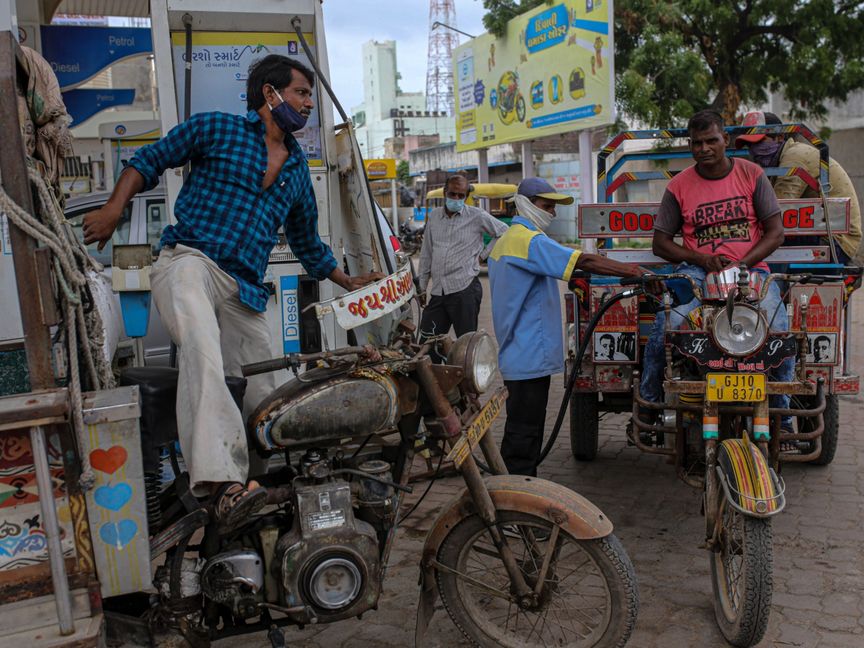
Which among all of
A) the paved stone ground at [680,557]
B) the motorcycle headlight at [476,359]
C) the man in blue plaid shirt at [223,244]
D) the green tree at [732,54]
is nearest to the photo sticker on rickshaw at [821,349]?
the paved stone ground at [680,557]

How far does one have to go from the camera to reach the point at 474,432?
9.29ft

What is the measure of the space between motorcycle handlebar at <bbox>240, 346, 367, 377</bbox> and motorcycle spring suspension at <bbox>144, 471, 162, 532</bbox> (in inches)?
17.3

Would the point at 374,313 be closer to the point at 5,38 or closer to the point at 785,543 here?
the point at 5,38

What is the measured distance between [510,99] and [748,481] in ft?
51.9

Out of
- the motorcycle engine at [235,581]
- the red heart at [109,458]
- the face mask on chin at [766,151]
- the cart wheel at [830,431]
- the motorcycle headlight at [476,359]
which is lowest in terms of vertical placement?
the cart wheel at [830,431]

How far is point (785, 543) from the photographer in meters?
4.00

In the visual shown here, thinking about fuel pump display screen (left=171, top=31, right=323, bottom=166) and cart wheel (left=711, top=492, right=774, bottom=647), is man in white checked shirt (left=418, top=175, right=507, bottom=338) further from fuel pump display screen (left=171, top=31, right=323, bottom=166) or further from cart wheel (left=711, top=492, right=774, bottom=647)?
cart wheel (left=711, top=492, right=774, bottom=647)

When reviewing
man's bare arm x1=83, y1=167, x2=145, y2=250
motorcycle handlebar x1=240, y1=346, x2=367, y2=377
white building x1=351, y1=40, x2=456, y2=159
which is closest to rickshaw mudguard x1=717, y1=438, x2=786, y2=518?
motorcycle handlebar x1=240, y1=346, x2=367, y2=377

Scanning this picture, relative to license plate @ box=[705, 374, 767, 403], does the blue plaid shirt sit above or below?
above

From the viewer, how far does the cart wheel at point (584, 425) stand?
517 cm

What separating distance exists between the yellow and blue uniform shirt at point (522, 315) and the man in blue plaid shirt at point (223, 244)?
1056 millimetres

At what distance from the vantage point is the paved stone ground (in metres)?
3.22

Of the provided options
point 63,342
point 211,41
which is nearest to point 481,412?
point 63,342

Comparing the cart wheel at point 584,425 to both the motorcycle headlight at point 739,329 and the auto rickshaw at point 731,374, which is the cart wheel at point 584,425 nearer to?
the auto rickshaw at point 731,374
